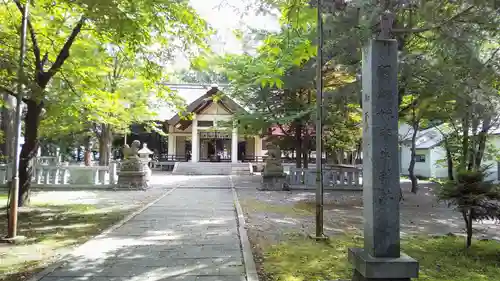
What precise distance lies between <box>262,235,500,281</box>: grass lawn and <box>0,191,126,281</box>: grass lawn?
3446 millimetres

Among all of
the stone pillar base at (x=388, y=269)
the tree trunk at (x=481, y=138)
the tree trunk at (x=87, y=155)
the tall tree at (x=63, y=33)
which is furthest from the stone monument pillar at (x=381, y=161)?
the tree trunk at (x=87, y=155)

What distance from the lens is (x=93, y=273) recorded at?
4.75 metres

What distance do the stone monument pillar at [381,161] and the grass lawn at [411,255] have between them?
131 cm

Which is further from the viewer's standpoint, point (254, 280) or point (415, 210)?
point (415, 210)

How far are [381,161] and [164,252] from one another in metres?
3.77

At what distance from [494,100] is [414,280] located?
25.7 ft

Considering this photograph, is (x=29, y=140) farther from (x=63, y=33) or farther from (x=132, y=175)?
(x=132, y=175)

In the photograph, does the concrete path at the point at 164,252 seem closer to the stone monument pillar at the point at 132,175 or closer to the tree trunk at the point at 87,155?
the stone monument pillar at the point at 132,175

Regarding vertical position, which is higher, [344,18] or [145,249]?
[344,18]

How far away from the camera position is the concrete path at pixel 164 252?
470 centimetres

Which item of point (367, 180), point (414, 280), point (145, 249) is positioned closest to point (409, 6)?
point (367, 180)

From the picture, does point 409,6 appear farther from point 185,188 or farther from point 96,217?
point 185,188

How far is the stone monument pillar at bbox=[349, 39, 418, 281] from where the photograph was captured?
3.72 m

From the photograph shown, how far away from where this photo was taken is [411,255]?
20.4ft
